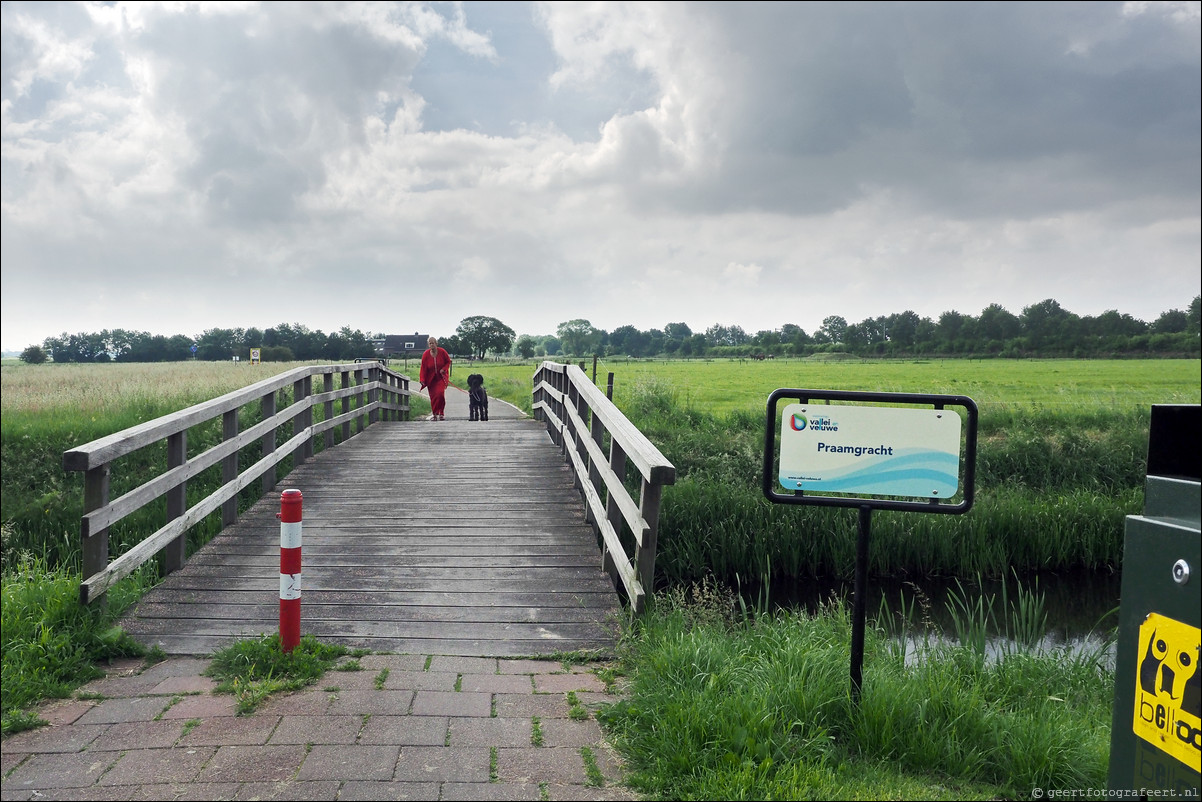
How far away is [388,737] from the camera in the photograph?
3184 mm

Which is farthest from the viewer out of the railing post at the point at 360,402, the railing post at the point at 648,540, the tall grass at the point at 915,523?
the railing post at the point at 360,402

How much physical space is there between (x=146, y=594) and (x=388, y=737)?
2801 mm

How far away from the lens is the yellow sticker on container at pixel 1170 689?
2080mm

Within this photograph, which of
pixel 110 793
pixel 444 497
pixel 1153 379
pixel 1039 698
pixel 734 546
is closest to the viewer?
pixel 110 793

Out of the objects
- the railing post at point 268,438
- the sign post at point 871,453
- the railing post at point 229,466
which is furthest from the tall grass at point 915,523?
the railing post at point 229,466

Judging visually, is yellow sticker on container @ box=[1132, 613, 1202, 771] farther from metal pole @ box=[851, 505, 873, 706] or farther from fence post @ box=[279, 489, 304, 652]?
fence post @ box=[279, 489, 304, 652]

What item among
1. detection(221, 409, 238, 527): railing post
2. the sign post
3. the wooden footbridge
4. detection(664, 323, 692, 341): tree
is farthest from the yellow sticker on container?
detection(664, 323, 692, 341): tree

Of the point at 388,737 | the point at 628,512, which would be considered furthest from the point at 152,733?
Answer: the point at 628,512

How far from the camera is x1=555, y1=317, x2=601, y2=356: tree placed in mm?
148250

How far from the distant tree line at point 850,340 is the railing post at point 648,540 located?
198 feet

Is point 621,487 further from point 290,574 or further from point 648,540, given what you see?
point 290,574

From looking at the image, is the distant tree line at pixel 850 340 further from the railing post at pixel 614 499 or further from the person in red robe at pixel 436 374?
the railing post at pixel 614 499

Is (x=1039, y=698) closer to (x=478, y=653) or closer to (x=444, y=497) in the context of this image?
(x=478, y=653)

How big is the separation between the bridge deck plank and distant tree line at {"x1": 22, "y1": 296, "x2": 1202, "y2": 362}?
185 feet
